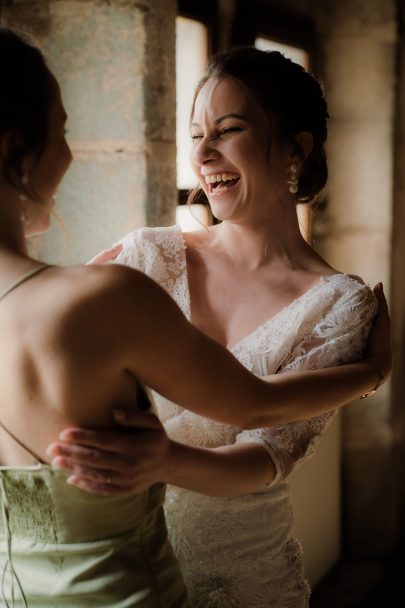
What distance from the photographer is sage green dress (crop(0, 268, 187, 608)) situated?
105 centimetres

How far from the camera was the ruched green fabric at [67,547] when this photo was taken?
1049mm

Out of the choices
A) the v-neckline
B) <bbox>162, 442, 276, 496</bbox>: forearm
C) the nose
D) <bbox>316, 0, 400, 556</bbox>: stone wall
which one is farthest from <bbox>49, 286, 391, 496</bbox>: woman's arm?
<bbox>316, 0, 400, 556</bbox>: stone wall

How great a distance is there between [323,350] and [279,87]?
1.98 ft

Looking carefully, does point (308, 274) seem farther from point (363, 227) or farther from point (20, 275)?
point (363, 227)

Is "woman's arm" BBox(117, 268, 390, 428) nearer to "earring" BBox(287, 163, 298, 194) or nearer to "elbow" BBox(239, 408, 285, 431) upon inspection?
"elbow" BBox(239, 408, 285, 431)

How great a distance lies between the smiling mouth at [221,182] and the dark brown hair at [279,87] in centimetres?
15

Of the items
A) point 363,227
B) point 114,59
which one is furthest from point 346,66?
point 114,59

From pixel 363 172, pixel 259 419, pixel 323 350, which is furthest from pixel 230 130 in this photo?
pixel 363 172

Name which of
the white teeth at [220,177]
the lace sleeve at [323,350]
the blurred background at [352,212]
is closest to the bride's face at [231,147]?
the white teeth at [220,177]

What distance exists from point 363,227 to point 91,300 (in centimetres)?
289

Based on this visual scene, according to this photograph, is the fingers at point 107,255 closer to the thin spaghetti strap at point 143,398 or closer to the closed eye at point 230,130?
the closed eye at point 230,130

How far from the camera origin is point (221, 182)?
1.78 m

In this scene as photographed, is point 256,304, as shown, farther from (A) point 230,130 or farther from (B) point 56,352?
(B) point 56,352

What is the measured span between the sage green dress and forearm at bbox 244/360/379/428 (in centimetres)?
24
